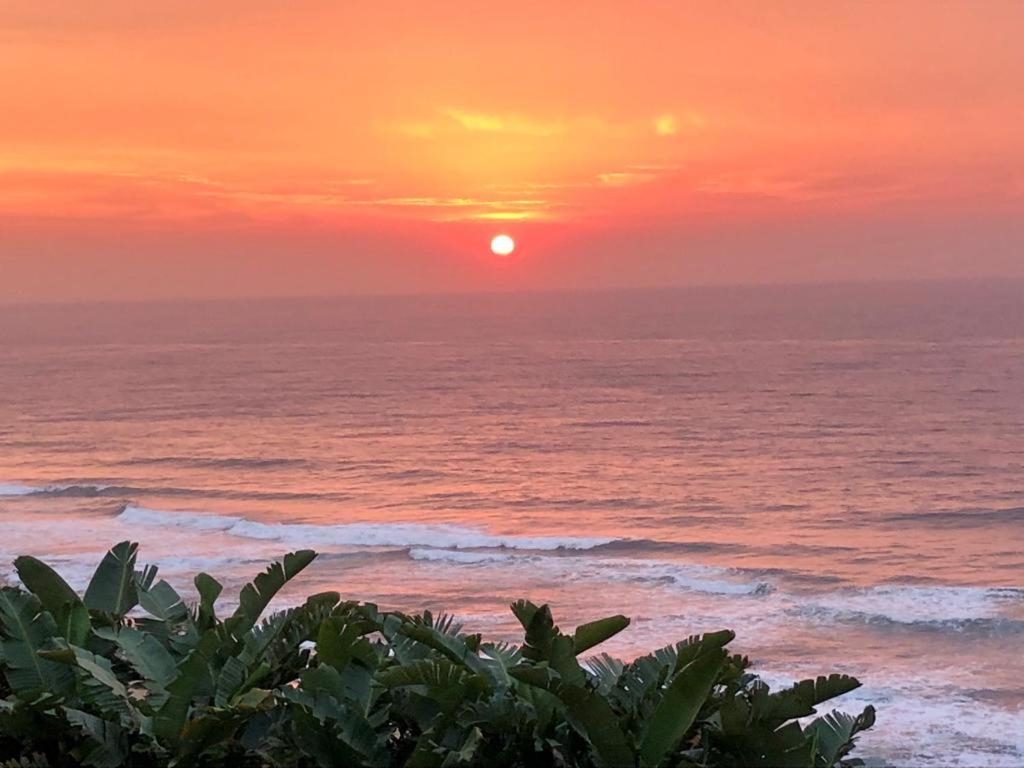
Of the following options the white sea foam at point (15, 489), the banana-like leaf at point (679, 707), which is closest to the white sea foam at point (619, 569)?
the white sea foam at point (15, 489)

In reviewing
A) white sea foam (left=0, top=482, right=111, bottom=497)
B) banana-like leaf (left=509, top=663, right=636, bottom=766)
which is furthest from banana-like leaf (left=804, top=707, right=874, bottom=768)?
white sea foam (left=0, top=482, right=111, bottom=497)

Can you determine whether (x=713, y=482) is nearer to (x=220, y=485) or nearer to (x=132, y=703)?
(x=220, y=485)

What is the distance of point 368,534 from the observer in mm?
35531

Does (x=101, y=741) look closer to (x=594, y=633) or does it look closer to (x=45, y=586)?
(x=45, y=586)

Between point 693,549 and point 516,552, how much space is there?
17.2ft

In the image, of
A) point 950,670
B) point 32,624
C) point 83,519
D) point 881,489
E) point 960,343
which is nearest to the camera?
point 32,624

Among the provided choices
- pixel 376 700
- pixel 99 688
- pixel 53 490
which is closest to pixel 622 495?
pixel 53 490

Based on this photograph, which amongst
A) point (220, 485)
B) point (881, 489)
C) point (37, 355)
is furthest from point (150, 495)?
point (37, 355)

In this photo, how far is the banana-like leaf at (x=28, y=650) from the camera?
23.8ft

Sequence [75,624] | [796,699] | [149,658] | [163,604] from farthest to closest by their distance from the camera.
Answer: [163,604], [75,624], [149,658], [796,699]

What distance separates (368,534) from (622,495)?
463 inches

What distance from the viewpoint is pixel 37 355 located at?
398 ft

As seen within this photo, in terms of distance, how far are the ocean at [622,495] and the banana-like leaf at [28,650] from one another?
1369 centimetres

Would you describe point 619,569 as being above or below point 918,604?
above
